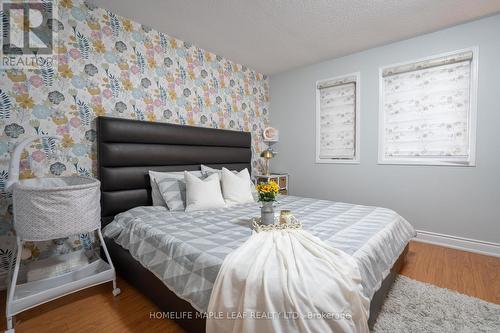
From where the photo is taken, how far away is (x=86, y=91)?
226cm

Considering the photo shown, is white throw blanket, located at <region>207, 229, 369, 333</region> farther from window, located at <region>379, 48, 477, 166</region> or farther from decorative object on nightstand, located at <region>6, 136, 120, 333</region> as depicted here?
window, located at <region>379, 48, 477, 166</region>

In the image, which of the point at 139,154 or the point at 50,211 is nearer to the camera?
the point at 50,211

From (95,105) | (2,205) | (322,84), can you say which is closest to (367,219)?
(322,84)

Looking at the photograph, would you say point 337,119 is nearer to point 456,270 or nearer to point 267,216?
point 456,270

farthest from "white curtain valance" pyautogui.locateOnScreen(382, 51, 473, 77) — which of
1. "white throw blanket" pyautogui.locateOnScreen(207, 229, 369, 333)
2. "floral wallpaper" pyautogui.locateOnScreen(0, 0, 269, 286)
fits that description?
"white throw blanket" pyautogui.locateOnScreen(207, 229, 369, 333)

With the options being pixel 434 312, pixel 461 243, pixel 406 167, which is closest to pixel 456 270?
pixel 461 243

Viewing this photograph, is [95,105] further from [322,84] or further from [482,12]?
[482,12]

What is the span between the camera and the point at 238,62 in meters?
3.74

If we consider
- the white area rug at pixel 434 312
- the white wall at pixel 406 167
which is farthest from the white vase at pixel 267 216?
the white wall at pixel 406 167

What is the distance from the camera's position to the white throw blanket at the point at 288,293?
0.95m

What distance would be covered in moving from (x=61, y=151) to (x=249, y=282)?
2148 mm

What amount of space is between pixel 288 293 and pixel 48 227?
160 cm

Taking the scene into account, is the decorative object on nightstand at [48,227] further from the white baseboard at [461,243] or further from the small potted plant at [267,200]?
the white baseboard at [461,243]

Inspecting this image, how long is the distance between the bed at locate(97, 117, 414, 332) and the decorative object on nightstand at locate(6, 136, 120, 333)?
12.6 inches
